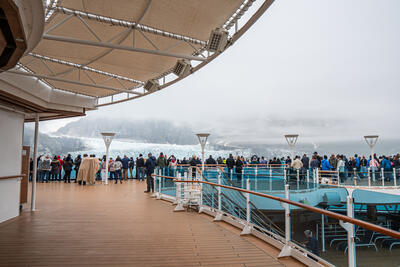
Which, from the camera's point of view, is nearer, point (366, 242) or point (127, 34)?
point (366, 242)

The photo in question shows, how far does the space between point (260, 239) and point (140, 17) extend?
14.0 feet

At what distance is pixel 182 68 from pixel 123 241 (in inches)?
149

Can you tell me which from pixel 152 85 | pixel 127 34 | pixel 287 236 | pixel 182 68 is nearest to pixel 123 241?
pixel 287 236

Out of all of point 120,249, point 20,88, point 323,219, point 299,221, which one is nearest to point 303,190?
point 299,221

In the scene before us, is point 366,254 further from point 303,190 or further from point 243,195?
point 303,190

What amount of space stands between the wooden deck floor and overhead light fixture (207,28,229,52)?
339 centimetres

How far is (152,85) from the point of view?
7.62 m

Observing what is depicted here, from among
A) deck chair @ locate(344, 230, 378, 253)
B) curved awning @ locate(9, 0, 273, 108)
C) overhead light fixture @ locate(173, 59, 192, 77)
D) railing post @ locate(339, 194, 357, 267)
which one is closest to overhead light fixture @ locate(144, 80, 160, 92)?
curved awning @ locate(9, 0, 273, 108)

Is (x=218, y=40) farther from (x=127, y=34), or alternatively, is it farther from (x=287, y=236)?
(x=287, y=236)

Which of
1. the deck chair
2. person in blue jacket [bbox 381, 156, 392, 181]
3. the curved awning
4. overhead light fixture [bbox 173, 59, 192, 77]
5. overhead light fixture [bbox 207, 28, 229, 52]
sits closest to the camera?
the deck chair

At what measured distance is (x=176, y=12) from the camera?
480 cm

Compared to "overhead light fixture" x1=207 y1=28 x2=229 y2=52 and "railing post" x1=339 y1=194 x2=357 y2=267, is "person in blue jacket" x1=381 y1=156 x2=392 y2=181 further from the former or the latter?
"railing post" x1=339 y1=194 x2=357 y2=267

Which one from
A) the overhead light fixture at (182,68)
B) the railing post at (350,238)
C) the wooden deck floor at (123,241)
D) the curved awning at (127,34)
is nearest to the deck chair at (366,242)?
the railing post at (350,238)

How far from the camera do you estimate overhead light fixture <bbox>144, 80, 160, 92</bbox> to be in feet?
24.9
